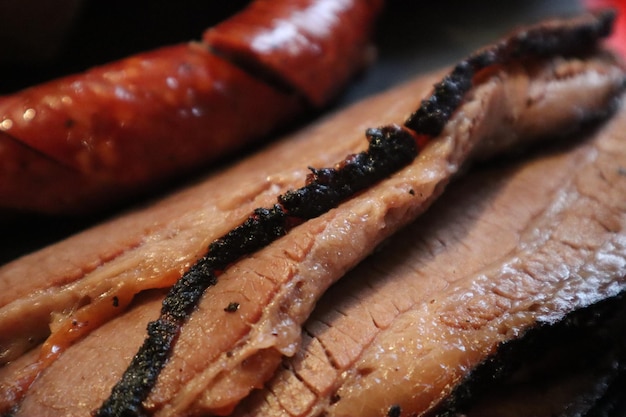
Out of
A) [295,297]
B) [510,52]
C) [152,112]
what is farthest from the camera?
[152,112]

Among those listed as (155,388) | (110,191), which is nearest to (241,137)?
(110,191)

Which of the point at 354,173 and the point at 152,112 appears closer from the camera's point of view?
the point at 354,173

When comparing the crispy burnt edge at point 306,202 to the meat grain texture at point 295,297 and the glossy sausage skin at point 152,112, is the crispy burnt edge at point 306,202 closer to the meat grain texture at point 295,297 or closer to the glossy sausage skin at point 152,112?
the meat grain texture at point 295,297

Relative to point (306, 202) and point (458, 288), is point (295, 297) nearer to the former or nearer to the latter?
point (306, 202)

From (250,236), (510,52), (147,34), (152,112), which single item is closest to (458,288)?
(250,236)

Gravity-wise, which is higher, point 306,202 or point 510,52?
point 510,52

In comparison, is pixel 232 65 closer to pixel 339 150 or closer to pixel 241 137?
pixel 241 137
